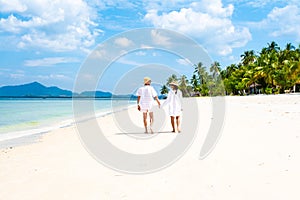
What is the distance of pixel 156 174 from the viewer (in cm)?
466

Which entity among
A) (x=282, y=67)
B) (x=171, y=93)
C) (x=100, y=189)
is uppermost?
(x=282, y=67)

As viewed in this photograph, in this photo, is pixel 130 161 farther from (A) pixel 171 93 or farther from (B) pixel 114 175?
(A) pixel 171 93

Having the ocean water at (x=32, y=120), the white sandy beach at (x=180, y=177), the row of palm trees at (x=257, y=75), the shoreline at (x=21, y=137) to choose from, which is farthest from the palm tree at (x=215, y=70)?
the white sandy beach at (x=180, y=177)

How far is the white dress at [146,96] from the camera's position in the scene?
366 inches

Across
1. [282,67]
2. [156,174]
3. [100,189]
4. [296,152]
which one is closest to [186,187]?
[156,174]

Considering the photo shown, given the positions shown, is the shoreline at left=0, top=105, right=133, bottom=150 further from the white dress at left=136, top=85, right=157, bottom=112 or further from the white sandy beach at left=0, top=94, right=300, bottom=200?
the white dress at left=136, top=85, right=157, bottom=112

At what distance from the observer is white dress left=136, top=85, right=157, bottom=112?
9.30 m

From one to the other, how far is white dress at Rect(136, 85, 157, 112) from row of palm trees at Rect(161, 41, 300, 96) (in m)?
27.0

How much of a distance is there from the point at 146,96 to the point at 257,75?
5988 cm

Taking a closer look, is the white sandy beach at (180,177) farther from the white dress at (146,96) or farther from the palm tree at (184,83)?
the palm tree at (184,83)

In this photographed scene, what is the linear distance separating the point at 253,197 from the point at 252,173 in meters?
0.89

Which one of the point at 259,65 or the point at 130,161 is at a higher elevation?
the point at 259,65

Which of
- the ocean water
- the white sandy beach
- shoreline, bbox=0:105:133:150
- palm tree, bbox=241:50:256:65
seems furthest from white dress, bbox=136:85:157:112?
palm tree, bbox=241:50:256:65

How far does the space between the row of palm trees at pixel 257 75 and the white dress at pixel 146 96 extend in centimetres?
2700
